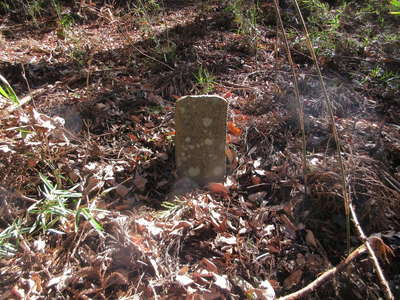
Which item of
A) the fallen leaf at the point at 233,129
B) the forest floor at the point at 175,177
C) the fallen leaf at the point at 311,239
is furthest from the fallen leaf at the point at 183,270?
the fallen leaf at the point at 233,129

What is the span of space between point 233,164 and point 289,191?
0.38m

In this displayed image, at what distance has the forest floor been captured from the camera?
1351mm

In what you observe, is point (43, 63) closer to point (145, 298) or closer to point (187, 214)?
point (187, 214)

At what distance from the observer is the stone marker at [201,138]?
1.72m

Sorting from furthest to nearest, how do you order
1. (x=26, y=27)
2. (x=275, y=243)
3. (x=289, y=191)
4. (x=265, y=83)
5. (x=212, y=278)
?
(x=26, y=27) → (x=265, y=83) → (x=289, y=191) → (x=275, y=243) → (x=212, y=278)

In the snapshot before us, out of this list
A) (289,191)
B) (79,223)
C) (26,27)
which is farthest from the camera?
(26,27)

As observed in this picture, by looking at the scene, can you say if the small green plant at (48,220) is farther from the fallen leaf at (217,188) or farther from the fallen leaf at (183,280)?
the fallen leaf at (217,188)

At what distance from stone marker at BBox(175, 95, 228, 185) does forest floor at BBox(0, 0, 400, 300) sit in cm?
10

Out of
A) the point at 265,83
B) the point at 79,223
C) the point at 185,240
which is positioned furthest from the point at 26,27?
the point at 185,240

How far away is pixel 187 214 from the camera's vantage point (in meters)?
1.62

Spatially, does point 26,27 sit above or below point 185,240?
above

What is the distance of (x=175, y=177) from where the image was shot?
6.30ft

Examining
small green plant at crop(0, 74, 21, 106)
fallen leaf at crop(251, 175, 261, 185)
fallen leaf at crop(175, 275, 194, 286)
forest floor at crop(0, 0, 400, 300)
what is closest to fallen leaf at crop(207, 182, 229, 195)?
forest floor at crop(0, 0, 400, 300)

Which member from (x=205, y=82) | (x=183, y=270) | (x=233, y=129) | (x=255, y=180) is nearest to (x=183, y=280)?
(x=183, y=270)
